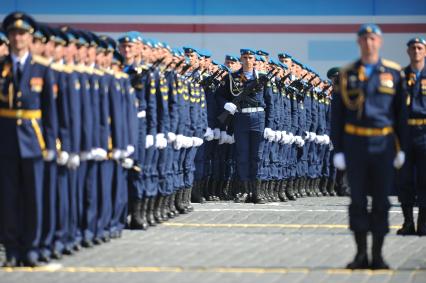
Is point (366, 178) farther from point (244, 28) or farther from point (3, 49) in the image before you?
point (244, 28)

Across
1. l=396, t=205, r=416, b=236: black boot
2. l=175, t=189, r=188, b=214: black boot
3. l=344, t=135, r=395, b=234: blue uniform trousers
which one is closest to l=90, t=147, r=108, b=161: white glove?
l=344, t=135, r=395, b=234: blue uniform trousers

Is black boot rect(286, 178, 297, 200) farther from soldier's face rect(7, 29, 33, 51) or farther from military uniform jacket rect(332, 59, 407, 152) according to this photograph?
soldier's face rect(7, 29, 33, 51)

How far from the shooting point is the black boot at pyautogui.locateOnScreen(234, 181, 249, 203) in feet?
74.7

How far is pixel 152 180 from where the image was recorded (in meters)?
17.6

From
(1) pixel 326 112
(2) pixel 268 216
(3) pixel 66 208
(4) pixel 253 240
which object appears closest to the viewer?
(3) pixel 66 208

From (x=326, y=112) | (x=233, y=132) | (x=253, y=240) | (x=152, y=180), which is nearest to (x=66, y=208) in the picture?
(x=253, y=240)

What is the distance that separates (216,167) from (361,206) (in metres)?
9.73

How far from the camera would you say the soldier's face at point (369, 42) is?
13.2 metres

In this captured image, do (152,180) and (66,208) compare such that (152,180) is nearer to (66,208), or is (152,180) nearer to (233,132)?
(66,208)

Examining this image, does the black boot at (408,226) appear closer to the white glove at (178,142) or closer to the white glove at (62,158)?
the white glove at (178,142)

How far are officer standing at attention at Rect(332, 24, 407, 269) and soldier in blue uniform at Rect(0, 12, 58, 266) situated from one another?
7.87ft

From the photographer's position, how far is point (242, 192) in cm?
2323

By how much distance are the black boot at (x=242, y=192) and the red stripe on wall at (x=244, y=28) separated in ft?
19.9

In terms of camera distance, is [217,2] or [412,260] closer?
[412,260]
